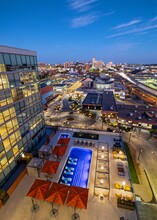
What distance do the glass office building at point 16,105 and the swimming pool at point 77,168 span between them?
10.2m

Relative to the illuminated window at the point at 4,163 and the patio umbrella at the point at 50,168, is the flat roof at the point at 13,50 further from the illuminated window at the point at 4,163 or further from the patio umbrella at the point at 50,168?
the patio umbrella at the point at 50,168

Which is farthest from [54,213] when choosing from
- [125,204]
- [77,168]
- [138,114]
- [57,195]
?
[138,114]

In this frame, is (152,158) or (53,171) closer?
(53,171)

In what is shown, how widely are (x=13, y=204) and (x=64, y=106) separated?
4988 cm

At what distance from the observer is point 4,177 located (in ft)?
73.1

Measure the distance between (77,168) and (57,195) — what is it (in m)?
9.39

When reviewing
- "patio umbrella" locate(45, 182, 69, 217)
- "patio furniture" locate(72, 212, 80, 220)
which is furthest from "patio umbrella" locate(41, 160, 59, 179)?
"patio furniture" locate(72, 212, 80, 220)

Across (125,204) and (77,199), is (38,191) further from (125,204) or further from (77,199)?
(125,204)

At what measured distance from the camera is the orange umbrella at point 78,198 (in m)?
17.2

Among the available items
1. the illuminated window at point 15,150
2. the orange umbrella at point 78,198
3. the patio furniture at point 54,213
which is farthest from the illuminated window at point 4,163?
the orange umbrella at point 78,198

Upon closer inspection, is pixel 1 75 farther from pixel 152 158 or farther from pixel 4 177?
pixel 152 158

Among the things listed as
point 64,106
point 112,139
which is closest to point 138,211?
point 112,139

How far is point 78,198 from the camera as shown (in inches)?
699

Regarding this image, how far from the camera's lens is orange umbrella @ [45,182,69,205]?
17.8 m
